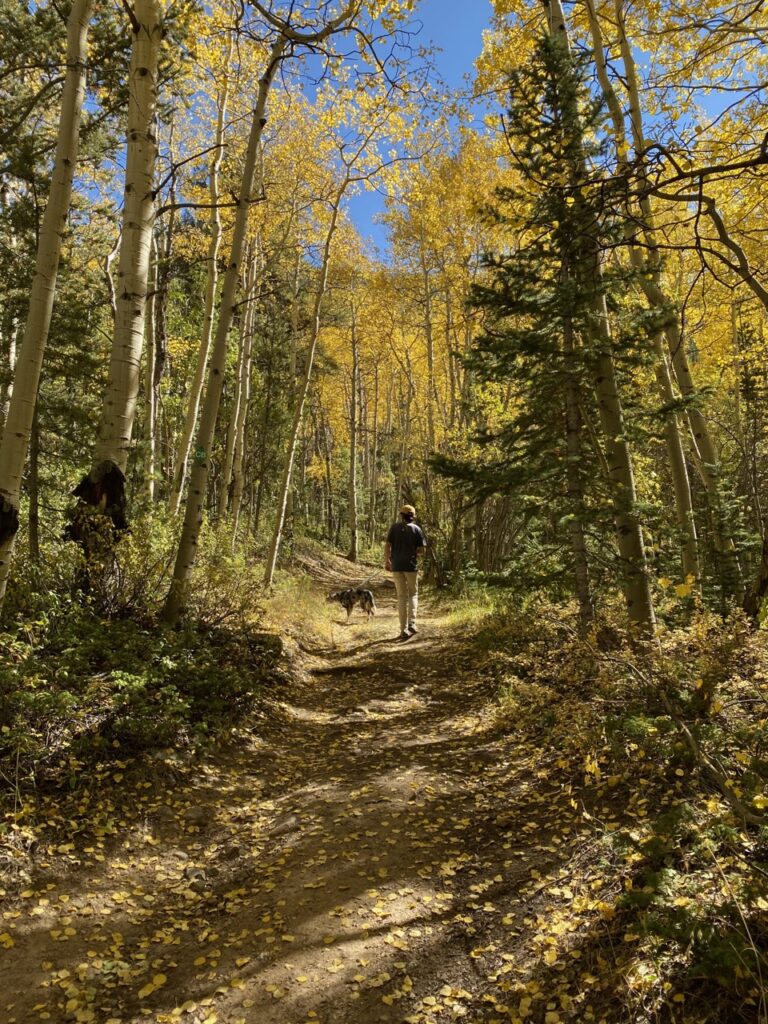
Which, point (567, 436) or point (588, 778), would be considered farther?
point (567, 436)

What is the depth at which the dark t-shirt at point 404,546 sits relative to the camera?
8812mm

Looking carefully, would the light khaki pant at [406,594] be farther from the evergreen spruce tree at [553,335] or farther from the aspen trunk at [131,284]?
the aspen trunk at [131,284]

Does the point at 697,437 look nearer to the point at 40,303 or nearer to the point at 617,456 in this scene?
the point at 617,456

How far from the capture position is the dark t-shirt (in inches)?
347

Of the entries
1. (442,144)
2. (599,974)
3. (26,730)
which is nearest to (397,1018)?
(599,974)

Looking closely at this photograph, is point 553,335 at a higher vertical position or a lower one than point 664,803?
higher

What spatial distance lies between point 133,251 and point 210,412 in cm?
166

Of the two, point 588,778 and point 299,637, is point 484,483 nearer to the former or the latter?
point 588,778

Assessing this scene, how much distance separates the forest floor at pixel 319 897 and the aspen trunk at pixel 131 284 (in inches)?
106

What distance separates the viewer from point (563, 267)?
5.76 meters

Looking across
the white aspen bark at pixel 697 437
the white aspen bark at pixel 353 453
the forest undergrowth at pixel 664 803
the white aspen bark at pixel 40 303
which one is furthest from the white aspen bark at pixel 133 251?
the white aspen bark at pixel 353 453

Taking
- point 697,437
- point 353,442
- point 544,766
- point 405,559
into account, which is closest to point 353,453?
point 353,442

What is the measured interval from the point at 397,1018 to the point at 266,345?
16.7 metres

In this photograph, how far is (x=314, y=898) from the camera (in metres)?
3.12
